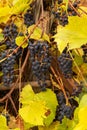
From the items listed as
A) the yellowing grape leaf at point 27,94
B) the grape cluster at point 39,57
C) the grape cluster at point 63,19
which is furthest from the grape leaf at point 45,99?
the grape cluster at point 63,19

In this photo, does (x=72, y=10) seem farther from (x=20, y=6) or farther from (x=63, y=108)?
(x=63, y=108)

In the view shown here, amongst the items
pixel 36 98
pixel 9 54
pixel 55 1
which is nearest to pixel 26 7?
pixel 55 1

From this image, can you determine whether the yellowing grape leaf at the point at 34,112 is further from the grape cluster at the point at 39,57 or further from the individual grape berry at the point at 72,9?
the individual grape berry at the point at 72,9

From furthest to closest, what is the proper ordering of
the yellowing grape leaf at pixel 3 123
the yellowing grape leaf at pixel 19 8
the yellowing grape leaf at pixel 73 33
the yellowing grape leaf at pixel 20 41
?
1. the yellowing grape leaf at pixel 19 8
2. the yellowing grape leaf at pixel 20 41
3. the yellowing grape leaf at pixel 3 123
4. the yellowing grape leaf at pixel 73 33

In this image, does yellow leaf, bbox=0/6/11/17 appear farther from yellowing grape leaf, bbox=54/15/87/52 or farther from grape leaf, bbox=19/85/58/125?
yellowing grape leaf, bbox=54/15/87/52

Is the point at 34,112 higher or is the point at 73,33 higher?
the point at 73,33

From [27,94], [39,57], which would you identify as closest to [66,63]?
[39,57]
